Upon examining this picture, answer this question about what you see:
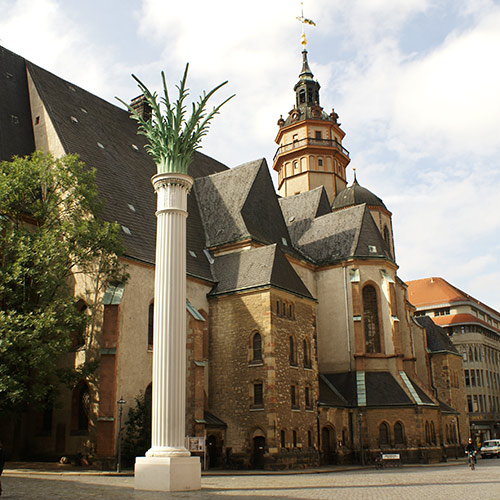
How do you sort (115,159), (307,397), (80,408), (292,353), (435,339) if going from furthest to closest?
(435,339), (115,159), (307,397), (292,353), (80,408)

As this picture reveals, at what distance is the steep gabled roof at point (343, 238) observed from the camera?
127 ft

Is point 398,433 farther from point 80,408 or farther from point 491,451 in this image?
point 80,408

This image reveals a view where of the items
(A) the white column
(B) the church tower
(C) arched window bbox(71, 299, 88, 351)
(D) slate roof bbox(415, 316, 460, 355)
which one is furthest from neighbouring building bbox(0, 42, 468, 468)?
(B) the church tower

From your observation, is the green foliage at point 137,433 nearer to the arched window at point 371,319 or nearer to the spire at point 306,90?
the arched window at point 371,319

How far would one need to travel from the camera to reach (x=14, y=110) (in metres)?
30.4

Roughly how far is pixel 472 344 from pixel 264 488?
187 ft

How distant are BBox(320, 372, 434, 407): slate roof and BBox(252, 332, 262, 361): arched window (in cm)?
641

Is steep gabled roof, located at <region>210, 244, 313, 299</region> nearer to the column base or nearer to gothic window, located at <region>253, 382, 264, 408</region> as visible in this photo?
gothic window, located at <region>253, 382, 264, 408</region>

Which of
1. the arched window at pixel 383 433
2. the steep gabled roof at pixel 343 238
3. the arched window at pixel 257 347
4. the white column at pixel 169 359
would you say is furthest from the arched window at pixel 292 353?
the white column at pixel 169 359

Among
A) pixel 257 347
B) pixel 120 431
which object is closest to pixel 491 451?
pixel 257 347

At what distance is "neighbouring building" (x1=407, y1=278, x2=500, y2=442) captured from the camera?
6769cm

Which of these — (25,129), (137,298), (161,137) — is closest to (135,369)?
(137,298)

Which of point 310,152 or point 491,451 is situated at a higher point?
point 310,152

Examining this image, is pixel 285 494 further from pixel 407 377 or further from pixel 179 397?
pixel 407 377
